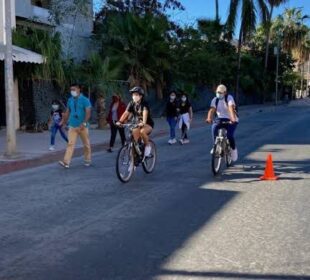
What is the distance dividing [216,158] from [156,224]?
4222 millimetres

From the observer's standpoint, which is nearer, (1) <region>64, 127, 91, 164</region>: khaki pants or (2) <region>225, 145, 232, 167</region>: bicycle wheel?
(2) <region>225, 145, 232, 167</region>: bicycle wheel

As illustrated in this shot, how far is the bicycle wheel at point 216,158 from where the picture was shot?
10.9m

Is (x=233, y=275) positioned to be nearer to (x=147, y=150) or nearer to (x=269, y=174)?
(x=269, y=174)

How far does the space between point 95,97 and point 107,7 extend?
445 inches

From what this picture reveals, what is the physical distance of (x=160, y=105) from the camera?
3422cm

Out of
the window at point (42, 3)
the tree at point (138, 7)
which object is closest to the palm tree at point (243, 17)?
the tree at point (138, 7)

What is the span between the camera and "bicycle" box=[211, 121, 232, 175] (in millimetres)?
10977

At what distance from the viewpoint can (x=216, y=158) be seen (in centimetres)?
1108

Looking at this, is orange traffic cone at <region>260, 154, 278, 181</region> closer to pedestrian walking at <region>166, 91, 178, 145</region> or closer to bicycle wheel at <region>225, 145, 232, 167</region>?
bicycle wheel at <region>225, 145, 232, 167</region>

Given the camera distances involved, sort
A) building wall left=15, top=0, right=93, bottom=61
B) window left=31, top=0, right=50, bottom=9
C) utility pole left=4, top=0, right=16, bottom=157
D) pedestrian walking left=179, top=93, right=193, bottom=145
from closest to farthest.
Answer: utility pole left=4, top=0, right=16, bottom=157 < pedestrian walking left=179, top=93, right=193, bottom=145 < building wall left=15, top=0, right=93, bottom=61 < window left=31, top=0, right=50, bottom=9

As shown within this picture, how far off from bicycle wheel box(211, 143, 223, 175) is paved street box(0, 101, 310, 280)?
0.83 feet

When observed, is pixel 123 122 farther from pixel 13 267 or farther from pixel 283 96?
pixel 283 96

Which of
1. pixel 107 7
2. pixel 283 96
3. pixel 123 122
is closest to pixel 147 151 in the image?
pixel 123 122

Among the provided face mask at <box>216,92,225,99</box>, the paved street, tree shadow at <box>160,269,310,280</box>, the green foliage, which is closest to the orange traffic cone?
the paved street
